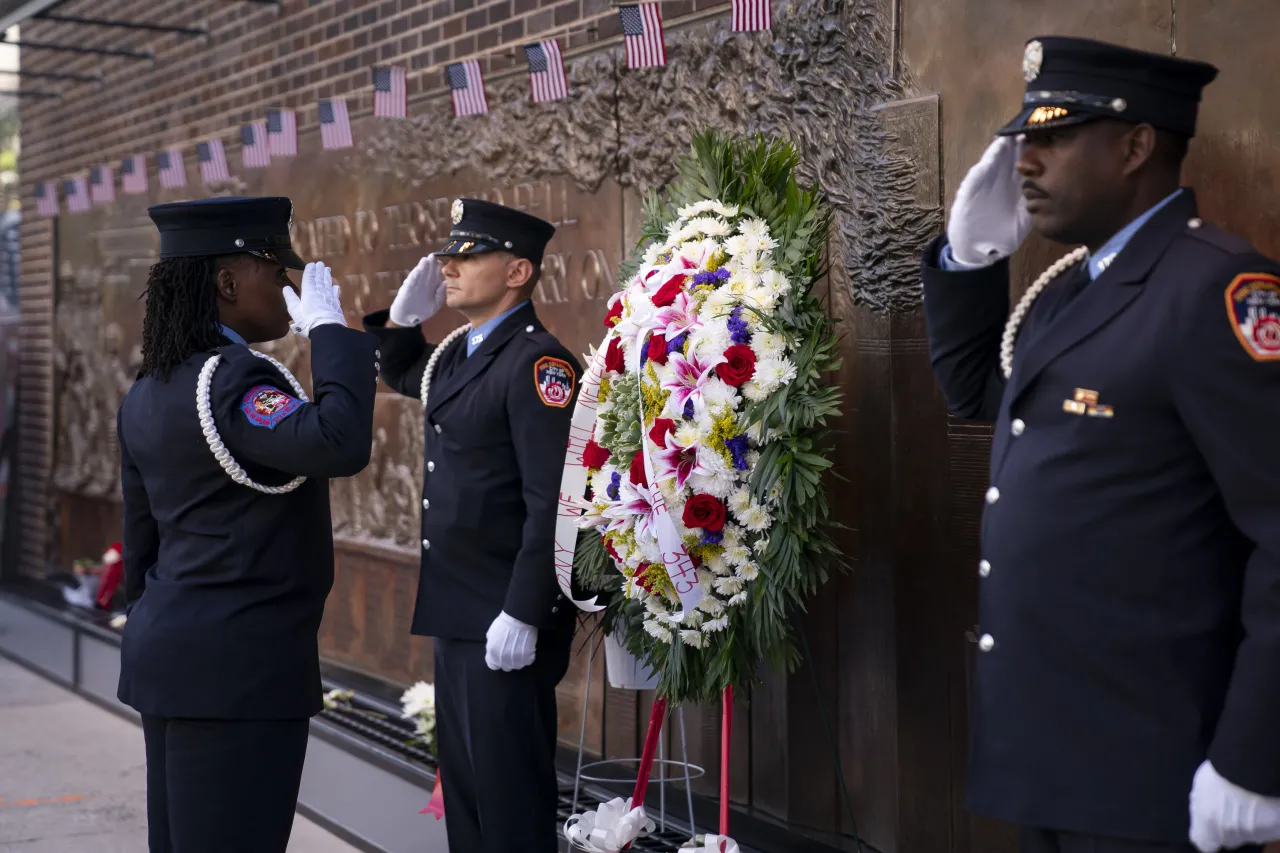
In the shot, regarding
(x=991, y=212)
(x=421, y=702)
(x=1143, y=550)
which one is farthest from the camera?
(x=421, y=702)

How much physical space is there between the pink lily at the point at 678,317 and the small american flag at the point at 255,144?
4053 millimetres

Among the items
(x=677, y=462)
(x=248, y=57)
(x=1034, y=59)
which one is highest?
(x=248, y=57)

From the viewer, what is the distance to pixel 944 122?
11.3ft

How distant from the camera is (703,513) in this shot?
10.1 ft

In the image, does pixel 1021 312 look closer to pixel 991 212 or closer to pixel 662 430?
Answer: pixel 991 212

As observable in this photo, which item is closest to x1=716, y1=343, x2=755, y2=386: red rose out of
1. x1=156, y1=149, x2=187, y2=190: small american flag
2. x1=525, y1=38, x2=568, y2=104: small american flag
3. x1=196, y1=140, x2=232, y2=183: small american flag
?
x1=525, y1=38, x2=568, y2=104: small american flag

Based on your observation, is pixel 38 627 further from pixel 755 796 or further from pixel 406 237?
pixel 755 796

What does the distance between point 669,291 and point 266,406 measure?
94 centimetres

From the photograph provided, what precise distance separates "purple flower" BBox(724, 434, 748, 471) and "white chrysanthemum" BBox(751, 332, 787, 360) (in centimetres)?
19

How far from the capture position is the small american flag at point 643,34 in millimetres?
4164

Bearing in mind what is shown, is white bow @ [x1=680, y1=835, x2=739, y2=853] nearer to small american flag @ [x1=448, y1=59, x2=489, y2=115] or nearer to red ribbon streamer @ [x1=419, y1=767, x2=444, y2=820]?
red ribbon streamer @ [x1=419, y1=767, x2=444, y2=820]

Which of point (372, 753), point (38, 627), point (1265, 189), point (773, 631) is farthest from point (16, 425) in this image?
point (1265, 189)

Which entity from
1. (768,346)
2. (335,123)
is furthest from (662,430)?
(335,123)

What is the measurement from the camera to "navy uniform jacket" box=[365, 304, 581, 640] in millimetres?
3451
